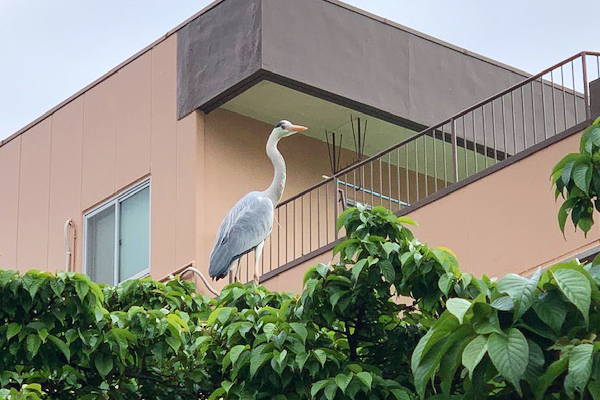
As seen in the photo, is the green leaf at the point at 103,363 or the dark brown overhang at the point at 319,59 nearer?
the green leaf at the point at 103,363

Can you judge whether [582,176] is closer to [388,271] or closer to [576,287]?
[576,287]

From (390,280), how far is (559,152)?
13.8ft

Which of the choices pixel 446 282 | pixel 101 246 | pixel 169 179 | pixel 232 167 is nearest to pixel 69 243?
pixel 101 246

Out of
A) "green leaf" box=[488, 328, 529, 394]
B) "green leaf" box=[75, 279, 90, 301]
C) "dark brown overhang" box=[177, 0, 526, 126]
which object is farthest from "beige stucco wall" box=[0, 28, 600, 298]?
"green leaf" box=[488, 328, 529, 394]

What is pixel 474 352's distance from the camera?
683 centimetres

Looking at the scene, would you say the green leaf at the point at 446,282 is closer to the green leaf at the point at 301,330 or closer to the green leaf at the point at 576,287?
the green leaf at the point at 301,330

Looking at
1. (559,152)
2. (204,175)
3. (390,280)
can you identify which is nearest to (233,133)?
(204,175)

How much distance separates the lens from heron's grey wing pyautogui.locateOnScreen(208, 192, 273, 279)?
1600 centimetres

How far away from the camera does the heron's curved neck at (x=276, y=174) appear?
1603 centimetres

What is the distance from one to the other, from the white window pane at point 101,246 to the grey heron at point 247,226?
288 cm

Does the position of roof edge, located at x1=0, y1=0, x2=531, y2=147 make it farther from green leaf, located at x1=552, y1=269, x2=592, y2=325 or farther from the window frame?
green leaf, located at x1=552, y1=269, x2=592, y2=325

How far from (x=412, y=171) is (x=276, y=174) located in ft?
12.7

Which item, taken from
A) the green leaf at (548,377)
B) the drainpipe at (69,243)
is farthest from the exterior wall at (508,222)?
the green leaf at (548,377)

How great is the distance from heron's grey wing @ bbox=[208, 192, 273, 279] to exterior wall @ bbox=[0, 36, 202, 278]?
3.78ft
